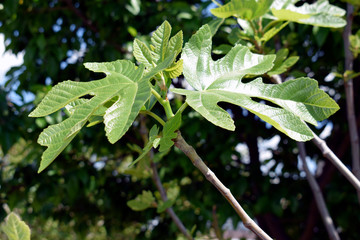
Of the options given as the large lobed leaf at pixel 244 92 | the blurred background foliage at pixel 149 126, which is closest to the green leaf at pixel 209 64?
the large lobed leaf at pixel 244 92

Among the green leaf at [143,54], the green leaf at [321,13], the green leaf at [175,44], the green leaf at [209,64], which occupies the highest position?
the green leaf at [175,44]

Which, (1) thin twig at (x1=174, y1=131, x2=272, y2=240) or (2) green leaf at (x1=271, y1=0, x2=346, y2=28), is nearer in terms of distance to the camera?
(1) thin twig at (x1=174, y1=131, x2=272, y2=240)

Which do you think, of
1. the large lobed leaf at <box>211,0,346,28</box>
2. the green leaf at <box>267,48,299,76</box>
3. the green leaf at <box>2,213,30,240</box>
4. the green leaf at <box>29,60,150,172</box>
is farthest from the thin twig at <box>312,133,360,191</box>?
the green leaf at <box>2,213,30,240</box>

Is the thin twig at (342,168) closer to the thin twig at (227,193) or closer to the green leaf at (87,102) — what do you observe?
the thin twig at (227,193)

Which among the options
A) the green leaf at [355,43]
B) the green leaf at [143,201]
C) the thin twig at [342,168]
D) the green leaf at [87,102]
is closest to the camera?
the green leaf at [87,102]

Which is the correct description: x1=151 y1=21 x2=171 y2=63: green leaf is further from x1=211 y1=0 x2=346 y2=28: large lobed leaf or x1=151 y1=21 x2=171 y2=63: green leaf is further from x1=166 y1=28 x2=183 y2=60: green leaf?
x1=211 y1=0 x2=346 y2=28: large lobed leaf

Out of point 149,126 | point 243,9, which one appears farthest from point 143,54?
point 149,126

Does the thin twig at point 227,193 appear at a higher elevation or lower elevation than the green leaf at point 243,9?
lower
